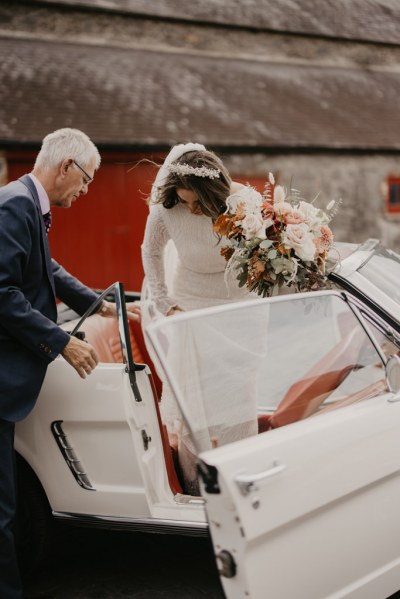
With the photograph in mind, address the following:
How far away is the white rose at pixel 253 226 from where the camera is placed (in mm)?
3221

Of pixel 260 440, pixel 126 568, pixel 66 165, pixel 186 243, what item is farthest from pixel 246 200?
pixel 126 568

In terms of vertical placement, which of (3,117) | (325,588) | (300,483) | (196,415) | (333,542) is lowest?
(325,588)

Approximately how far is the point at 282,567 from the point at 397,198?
49.4ft

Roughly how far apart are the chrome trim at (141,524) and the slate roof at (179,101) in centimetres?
875

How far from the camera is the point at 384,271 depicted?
330cm

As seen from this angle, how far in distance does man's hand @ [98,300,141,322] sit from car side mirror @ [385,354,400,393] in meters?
1.47

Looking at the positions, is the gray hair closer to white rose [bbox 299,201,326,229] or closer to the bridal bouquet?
the bridal bouquet

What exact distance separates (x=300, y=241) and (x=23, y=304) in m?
1.24

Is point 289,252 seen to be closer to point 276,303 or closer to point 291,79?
point 276,303

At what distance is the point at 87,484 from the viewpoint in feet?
10.5

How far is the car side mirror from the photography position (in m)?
2.75

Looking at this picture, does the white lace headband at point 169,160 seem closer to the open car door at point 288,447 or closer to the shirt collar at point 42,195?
the shirt collar at point 42,195

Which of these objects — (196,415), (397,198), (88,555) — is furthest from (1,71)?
(196,415)

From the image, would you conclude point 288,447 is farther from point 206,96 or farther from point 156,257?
point 206,96
